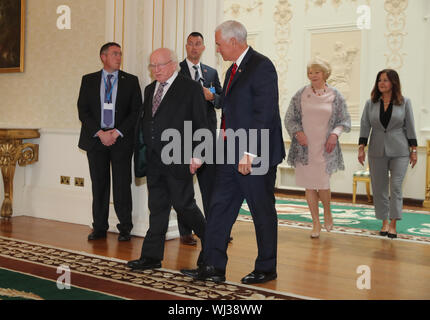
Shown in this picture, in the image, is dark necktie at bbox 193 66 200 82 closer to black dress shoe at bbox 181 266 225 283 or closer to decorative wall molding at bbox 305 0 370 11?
black dress shoe at bbox 181 266 225 283

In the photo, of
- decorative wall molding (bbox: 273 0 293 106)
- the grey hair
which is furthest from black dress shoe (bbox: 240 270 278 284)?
decorative wall molding (bbox: 273 0 293 106)

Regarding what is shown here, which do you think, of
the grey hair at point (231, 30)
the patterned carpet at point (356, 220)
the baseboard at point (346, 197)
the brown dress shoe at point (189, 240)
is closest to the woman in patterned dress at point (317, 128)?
the patterned carpet at point (356, 220)

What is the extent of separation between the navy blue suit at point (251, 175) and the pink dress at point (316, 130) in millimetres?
1788

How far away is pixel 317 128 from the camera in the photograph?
489 centimetres

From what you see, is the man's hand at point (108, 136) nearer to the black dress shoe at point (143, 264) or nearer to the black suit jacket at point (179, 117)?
the black suit jacket at point (179, 117)

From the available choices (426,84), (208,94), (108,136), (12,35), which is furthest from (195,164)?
(426,84)

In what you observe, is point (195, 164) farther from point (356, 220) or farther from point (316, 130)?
point (356, 220)

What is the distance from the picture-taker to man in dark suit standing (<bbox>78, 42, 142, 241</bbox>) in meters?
4.61

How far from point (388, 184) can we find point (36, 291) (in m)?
3.45

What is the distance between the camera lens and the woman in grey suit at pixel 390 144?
5.03m

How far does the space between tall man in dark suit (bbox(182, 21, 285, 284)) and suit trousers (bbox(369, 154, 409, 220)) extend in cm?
221

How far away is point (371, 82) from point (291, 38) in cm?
164

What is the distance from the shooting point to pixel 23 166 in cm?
583
